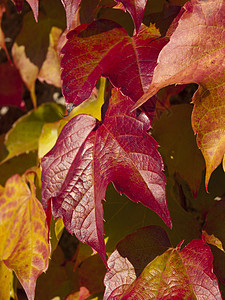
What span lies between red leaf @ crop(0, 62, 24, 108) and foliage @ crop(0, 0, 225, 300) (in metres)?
0.38

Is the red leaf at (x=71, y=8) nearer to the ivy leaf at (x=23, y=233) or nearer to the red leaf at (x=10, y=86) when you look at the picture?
the ivy leaf at (x=23, y=233)

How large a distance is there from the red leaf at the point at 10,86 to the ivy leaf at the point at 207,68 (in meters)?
0.82

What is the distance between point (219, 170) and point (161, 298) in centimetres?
31

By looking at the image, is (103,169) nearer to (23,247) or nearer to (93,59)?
(93,59)

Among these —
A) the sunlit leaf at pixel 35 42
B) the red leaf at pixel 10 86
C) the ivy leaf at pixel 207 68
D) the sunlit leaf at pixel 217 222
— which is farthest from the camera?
the red leaf at pixel 10 86

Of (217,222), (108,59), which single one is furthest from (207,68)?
(217,222)

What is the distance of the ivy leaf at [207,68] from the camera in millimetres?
529

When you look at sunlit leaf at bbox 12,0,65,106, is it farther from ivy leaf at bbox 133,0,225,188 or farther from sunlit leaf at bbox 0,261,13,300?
ivy leaf at bbox 133,0,225,188

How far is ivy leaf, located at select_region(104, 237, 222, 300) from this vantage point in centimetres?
60

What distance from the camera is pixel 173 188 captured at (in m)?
0.86

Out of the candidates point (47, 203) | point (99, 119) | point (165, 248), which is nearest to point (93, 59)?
point (99, 119)

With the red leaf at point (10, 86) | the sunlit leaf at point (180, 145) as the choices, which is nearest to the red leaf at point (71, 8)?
the sunlit leaf at point (180, 145)

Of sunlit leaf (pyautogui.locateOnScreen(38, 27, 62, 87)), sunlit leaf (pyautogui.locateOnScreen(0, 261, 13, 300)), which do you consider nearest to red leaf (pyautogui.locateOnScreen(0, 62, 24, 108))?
sunlit leaf (pyautogui.locateOnScreen(38, 27, 62, 87))

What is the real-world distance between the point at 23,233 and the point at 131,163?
0.33 metres
